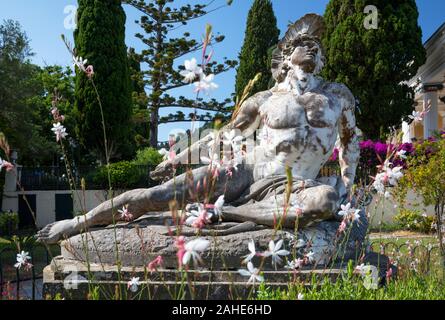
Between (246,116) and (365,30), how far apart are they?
14.6m

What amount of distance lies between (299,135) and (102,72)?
51.4 ft

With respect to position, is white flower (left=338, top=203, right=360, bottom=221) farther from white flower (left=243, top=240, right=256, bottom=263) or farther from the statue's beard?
the statue's beard

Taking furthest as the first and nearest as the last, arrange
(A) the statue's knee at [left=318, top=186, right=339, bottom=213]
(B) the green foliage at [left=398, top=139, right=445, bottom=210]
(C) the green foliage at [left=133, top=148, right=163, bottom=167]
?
1. (C) the green foliage at [left=133, top=148, right=163, bottom=167]
2. (B) the green foliage at [left=398, top=139, right=445, bottom=210]
3. (A) the statue's knee at [left=318, top=186, right=339, bottom=213]

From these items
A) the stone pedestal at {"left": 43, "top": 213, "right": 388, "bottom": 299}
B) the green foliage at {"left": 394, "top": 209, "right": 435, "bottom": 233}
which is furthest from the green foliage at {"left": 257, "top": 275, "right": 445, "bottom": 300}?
the green foliage at {"left": 394, "top": 209, "right": 435, "bottom": 233}

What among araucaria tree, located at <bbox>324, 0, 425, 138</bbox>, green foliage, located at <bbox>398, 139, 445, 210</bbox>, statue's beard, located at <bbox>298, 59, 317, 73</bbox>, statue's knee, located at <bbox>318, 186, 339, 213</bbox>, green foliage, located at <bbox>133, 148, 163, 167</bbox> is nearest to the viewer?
statue's knee, located at <bbox>318, 186, 339, 213</bbox>

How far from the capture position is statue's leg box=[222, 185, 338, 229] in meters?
3.12

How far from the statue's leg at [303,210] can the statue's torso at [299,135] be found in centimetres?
45

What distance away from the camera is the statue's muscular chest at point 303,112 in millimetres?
3740

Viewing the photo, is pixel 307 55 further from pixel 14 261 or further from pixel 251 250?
pixel 14 261

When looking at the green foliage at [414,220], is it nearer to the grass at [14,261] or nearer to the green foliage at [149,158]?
the grass at [14,261]

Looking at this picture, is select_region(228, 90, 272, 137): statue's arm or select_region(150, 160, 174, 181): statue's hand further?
select_region(228, 90, 272, 137): statue's arm

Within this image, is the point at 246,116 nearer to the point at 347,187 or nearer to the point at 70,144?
the point at 347,187
